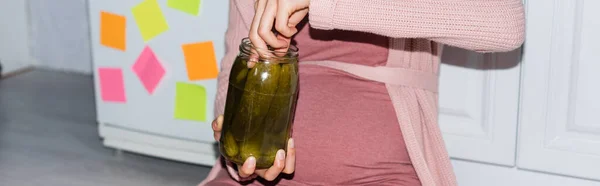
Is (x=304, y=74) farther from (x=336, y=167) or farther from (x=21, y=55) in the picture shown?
(x=21, y=55)

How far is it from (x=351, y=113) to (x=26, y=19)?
223cm

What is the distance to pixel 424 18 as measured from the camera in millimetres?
1118

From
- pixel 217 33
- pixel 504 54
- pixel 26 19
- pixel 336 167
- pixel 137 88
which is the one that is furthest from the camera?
pixel 26 19

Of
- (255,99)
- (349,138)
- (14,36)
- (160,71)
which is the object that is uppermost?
(255,99)

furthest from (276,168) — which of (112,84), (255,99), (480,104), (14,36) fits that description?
Result: (14,36)

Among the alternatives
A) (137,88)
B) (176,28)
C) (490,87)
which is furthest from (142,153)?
(490,87)

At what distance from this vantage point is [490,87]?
167cm

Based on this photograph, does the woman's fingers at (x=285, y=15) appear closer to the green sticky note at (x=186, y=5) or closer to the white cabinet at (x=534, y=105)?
the white cabinet at (x=534, y=105)

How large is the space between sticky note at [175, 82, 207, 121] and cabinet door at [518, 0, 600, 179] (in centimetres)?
78

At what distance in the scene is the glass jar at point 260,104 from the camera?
1104mm

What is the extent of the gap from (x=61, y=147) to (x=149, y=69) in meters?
0.49

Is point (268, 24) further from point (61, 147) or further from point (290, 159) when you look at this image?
point (61, 147)

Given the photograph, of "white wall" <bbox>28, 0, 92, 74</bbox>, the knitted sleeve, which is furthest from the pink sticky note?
the knitted sleeve

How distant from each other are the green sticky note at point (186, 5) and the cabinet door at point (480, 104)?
Result: 62cm
